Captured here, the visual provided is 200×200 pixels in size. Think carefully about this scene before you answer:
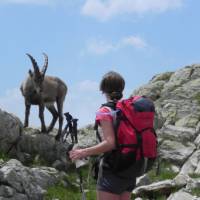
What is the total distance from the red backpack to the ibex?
49.3 feet

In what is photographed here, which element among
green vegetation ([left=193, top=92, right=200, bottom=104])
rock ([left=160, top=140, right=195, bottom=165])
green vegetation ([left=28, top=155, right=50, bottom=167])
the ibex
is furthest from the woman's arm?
green vegetation ([left=193, top=92, right=200, bottom=104])

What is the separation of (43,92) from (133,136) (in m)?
16.1

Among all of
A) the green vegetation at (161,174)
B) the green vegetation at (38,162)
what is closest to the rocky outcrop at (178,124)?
the green vegetation at (161,174)

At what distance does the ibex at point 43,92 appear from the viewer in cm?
2169

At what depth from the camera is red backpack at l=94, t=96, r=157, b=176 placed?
6.52 meters

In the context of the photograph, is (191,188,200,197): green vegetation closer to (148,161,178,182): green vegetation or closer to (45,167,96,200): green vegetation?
(45,167,96,200): green vegetation

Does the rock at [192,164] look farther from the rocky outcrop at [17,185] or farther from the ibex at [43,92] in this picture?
the rocky outcrop at [17,185]

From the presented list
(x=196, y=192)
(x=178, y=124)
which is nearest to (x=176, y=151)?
(x=178, y=124)

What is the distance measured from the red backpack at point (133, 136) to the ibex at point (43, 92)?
15.0m

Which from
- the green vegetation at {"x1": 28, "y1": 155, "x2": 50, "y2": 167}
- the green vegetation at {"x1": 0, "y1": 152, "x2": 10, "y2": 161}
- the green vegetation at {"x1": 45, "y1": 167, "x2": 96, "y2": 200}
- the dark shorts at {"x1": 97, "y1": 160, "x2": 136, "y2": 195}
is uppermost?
the dark shorts at {"x1": 97, "y1": 160, "x2": 136, "y2": 195}

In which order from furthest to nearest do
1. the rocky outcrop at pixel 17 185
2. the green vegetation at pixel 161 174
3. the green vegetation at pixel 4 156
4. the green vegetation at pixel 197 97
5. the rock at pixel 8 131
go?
1. the green vegetation at pixel 197 97
2. the green vegetation at pixel 161 174
3. the rock at pixel 8 131
4. the green vegetation at pixel 4 156
5. the rocky outcrop at pixel 17 185

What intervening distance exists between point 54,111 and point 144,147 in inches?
679

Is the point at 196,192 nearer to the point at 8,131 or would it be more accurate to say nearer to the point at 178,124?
the point at 8,131

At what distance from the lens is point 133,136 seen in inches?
256
